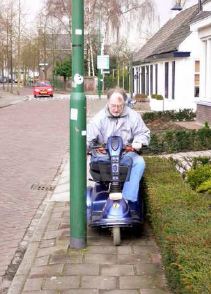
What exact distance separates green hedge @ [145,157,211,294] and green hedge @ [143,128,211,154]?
5.33 meters

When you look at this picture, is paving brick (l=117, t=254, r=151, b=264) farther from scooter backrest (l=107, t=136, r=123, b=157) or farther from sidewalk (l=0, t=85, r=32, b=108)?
sidewalk (l=0, t=85, r=32, b=108)

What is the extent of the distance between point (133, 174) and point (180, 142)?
Result: 6.48m

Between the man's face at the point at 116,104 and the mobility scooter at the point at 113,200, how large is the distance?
0.30m

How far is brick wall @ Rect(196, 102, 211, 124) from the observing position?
16.4 m

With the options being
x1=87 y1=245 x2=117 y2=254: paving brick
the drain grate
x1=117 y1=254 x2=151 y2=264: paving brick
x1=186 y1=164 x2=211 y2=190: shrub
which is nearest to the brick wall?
the drain grate

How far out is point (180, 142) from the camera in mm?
11562

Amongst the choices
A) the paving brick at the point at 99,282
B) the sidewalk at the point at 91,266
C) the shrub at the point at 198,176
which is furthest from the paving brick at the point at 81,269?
the shrub at the point at 198,176

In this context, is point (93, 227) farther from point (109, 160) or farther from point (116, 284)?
point (116, 284)

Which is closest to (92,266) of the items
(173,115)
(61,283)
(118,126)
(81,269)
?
(81,269)

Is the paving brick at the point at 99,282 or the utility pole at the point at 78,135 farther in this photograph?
the utility pole at the point at 78,135

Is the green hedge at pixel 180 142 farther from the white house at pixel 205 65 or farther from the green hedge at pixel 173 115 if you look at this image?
the green hedge at pixel 173 115

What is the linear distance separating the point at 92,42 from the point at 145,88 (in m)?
29.2

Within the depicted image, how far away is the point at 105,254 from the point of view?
4.90m

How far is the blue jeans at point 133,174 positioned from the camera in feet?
16.9
